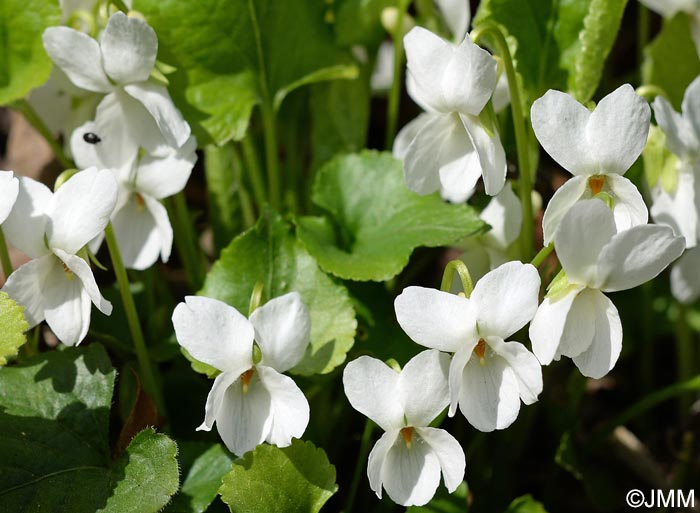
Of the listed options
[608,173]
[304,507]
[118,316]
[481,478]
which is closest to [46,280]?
[118,316]

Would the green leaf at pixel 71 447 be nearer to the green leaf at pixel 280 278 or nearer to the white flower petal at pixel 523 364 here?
the green leaf at pixel 280 278

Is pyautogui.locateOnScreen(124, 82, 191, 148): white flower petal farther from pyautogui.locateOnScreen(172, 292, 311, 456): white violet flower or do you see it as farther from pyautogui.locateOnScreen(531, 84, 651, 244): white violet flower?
pyautogui.locateOnScreen(531, 84, 651, 244): white violet flower

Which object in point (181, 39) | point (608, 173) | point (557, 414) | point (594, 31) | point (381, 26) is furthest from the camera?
point (381, 26)

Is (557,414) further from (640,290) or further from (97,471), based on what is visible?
(97,471)

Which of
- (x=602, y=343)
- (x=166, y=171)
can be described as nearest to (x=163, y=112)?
(x=166, y=171)

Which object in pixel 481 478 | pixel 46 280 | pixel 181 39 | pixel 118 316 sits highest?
pixel 181 39

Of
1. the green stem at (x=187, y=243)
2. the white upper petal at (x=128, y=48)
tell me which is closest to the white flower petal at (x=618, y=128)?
the white upper petal at (x=128, y=48)

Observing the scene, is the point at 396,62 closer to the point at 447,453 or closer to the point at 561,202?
the point at 561,202

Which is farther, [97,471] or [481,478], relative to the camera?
[481,478]
